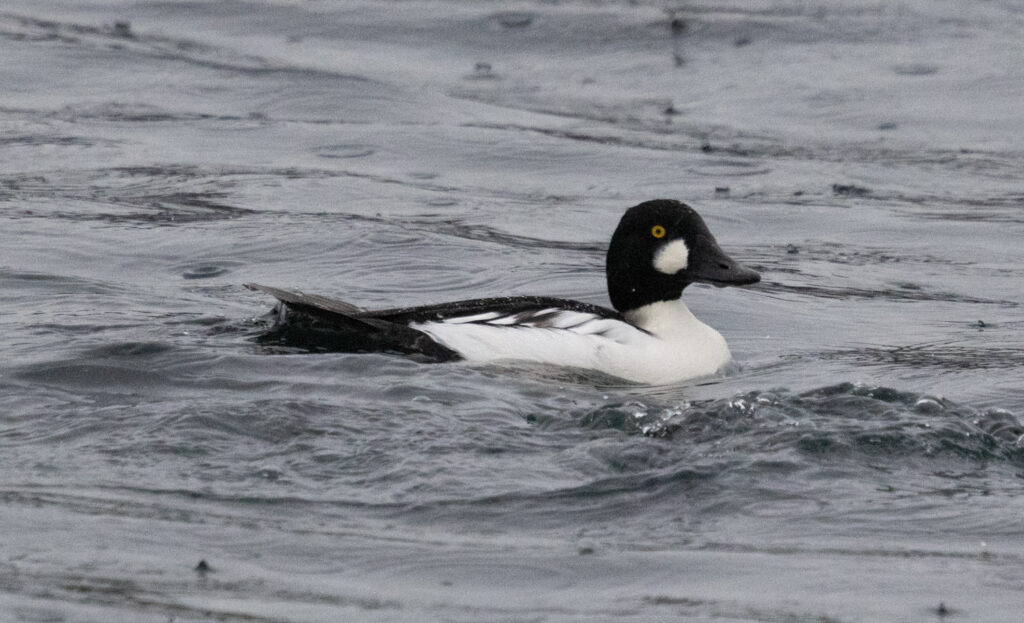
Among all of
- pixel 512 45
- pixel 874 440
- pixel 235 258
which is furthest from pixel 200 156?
pixel 874 440

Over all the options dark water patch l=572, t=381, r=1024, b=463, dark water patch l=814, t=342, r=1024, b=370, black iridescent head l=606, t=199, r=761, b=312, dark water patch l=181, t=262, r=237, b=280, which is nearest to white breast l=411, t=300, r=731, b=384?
black iridescent head l=606, t=199, r=761, b=312

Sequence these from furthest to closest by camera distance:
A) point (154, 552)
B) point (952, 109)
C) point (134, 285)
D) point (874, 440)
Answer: point (952, 109) < point (134, 285) < point (874, 440) < point (154, 552)

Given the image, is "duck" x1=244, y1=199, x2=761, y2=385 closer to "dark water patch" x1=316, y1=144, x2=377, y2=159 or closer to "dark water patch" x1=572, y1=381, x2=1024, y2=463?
"dark water patch" x1=572, y1=381, x2=1024, y2=463

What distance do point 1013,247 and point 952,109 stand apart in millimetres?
4988

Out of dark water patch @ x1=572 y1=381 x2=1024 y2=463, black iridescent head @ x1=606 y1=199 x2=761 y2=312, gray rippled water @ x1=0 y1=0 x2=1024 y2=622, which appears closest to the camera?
gray rippled water @ x1=0 y1=0 x2=1024 y2=622

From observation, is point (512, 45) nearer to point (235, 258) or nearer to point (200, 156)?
point (200, 156)

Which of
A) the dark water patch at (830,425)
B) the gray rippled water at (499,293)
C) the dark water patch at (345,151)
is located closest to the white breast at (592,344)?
the gray rippled water at (499,293)

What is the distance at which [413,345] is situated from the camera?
25.9 ft

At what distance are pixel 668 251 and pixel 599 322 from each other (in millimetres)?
544

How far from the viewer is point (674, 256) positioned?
8453 millimetres

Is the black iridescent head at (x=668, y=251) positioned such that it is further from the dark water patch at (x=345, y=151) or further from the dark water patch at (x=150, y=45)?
the dark water patch at (x=150, y=45)

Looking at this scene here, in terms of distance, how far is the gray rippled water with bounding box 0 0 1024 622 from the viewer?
5125mm

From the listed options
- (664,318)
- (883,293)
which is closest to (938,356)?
(664,318)

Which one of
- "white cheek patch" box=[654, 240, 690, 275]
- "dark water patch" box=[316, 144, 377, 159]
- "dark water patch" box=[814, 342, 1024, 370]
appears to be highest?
"dark water patch" box=[316, 144, 377, 159]
